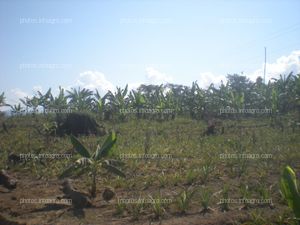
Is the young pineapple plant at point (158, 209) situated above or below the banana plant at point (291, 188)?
below

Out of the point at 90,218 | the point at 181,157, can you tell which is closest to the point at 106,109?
the point at 181,157

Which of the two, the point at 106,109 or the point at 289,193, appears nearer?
the point at 289,193

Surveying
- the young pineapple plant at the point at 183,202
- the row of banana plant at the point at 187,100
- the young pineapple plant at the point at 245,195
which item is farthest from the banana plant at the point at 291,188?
Result: the row of banana plant at the point at 187,100

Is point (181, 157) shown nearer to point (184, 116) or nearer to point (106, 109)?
point (106, 109)

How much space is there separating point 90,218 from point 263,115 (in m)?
25.7

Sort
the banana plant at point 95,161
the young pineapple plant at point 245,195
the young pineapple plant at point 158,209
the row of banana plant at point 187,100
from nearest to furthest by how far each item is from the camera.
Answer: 1. the young pineapple plant at point 158,209
2. the young pineapple plant at point 245,195
3. the banana plant at point 95,161
4. the row of banana plant at point 187,100

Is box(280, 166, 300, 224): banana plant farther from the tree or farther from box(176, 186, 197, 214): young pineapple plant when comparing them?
the tree

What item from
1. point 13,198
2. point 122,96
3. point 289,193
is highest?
point 122,96

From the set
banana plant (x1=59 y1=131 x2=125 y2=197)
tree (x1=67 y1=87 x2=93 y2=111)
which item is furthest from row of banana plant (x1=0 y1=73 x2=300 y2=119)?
banana plant (x1=59 y1=131 x2=125 y2=197)

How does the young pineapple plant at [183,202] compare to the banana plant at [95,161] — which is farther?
the banana plant at [95,161]

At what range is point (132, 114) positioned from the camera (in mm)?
28844

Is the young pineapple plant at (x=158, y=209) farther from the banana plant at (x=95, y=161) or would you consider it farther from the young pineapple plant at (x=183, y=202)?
the banana plant at (x=95, y=161)

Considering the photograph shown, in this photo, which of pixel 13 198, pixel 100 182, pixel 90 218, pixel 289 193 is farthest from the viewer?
pixel 100 182

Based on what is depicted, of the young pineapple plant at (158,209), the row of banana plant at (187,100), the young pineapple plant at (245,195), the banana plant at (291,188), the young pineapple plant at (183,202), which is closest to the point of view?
the banana plant at (291,188)
